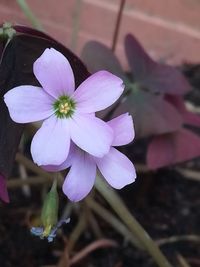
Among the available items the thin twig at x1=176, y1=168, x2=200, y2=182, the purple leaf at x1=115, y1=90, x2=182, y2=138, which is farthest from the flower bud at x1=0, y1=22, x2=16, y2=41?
the thin twig at x1=176, y1=168, x2=200, y2=182

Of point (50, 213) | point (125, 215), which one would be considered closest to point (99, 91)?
point (50, 213)

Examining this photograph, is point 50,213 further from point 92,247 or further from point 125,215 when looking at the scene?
point 92,247

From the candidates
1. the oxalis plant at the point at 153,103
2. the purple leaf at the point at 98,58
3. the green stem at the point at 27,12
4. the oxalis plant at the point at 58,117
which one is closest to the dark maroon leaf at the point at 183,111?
the oxalis plant at the point at 153,103

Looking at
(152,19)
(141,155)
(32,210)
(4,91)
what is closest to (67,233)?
(32,210)

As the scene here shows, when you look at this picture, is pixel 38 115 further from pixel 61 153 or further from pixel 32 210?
pixel 32 210

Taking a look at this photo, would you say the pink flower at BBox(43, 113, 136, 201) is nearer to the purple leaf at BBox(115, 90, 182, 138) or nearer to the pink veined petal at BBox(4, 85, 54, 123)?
the pink veined petal at BBox(4, 85, 54, 123)
